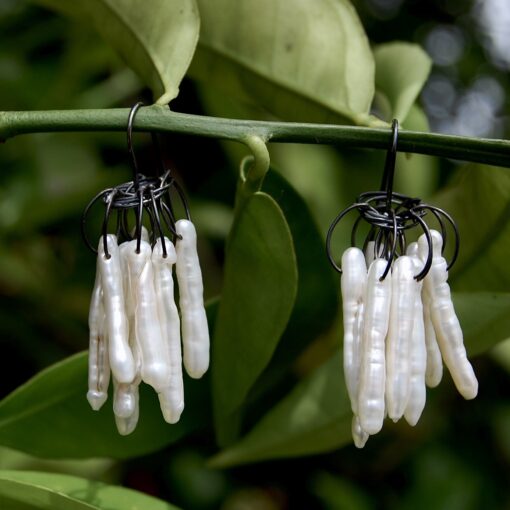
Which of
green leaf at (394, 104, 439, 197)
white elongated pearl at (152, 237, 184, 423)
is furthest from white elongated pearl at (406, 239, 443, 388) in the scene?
green leaf at (394, 104, 439, 197)

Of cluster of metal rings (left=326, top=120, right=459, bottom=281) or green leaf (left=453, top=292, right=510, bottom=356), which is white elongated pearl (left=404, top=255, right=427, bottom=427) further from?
green leaf (left=453, top=292, right=510, bottom=356)

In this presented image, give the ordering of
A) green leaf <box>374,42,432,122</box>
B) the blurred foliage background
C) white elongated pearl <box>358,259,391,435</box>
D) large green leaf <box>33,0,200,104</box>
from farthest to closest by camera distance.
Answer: the blurred foliage background < green leaf <box>374,42,432,122</box> < large green leaf <box>33,0,200,104</box> < white elongated pearl <box>358,259,391,435</box>

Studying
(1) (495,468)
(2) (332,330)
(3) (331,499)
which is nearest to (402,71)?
(2) (332,330)

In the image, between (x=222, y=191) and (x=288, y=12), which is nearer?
(x=288, y=12)

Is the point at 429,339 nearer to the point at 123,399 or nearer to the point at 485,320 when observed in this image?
the point at 485,320

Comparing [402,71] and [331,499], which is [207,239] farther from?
[402,71]

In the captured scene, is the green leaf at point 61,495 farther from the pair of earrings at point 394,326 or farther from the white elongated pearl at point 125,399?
the pair of earrings at point 394,326

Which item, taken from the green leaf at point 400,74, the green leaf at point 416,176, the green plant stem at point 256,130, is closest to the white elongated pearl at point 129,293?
the green plant stem at point 256,130
